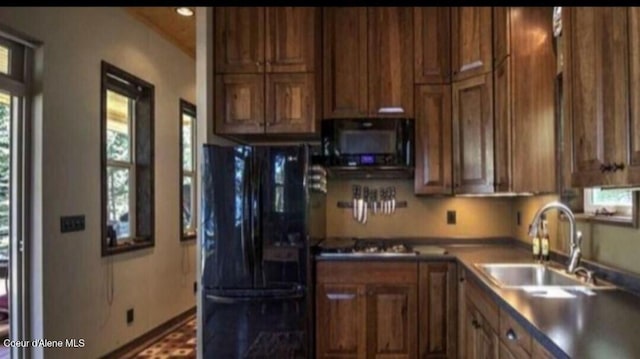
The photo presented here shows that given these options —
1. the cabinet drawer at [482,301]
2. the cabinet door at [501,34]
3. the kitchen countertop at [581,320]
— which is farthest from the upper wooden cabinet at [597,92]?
the cabinet door at [501,34]

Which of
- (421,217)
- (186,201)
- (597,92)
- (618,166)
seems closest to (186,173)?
(186,201)

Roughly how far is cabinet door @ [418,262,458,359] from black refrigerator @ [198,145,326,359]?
78 centimetres

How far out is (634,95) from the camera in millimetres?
1354

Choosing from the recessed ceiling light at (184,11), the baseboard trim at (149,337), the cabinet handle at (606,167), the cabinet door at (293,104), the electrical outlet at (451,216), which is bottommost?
the baseboard trim at (149,337)

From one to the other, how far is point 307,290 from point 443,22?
2152 millimetres

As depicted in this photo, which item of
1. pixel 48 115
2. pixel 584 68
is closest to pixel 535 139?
pixel 584 68

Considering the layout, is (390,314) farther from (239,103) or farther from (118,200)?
(118,200)

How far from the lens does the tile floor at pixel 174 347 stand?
3672 millimetres

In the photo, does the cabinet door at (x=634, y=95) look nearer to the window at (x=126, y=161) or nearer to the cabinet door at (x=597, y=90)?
the cabinet door at (x=597, y=90)

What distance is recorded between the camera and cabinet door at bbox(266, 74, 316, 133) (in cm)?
318

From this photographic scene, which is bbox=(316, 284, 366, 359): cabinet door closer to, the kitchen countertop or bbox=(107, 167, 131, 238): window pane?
the kitchen countertop

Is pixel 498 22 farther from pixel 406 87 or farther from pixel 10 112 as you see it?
pixel 10 112

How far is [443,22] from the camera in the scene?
3.38 meters

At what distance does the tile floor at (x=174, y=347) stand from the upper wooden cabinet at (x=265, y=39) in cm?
227
